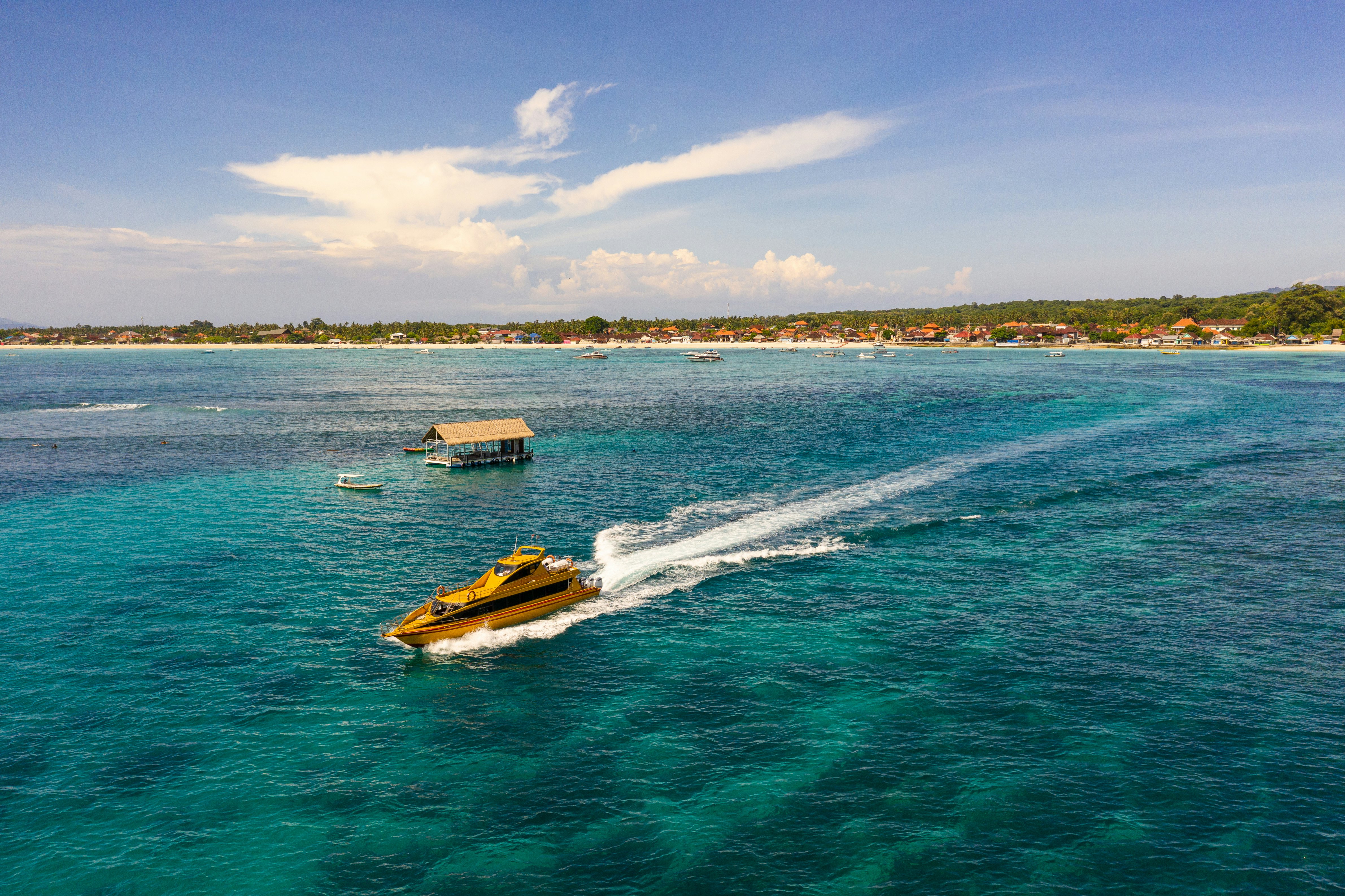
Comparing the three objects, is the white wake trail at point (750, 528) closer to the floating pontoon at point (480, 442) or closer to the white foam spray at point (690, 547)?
the white foam spray at point (690, 547)

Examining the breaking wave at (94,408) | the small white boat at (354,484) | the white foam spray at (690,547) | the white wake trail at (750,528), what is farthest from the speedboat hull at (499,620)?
the breaking wave at (94,408)

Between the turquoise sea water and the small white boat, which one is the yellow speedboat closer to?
the turquoise sea water

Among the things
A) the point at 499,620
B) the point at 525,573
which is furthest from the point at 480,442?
the point at 499,620

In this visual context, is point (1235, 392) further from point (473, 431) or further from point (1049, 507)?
point (473, 431)

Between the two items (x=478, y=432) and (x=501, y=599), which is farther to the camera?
(x=478, y=432)

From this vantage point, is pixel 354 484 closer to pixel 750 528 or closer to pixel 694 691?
pixel 750 528

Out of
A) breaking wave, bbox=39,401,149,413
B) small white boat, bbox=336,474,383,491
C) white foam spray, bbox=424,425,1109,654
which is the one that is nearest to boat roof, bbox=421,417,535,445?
small white boat, bbox=336,474,383,491

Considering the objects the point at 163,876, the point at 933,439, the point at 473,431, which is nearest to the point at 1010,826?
the point at 163,876
